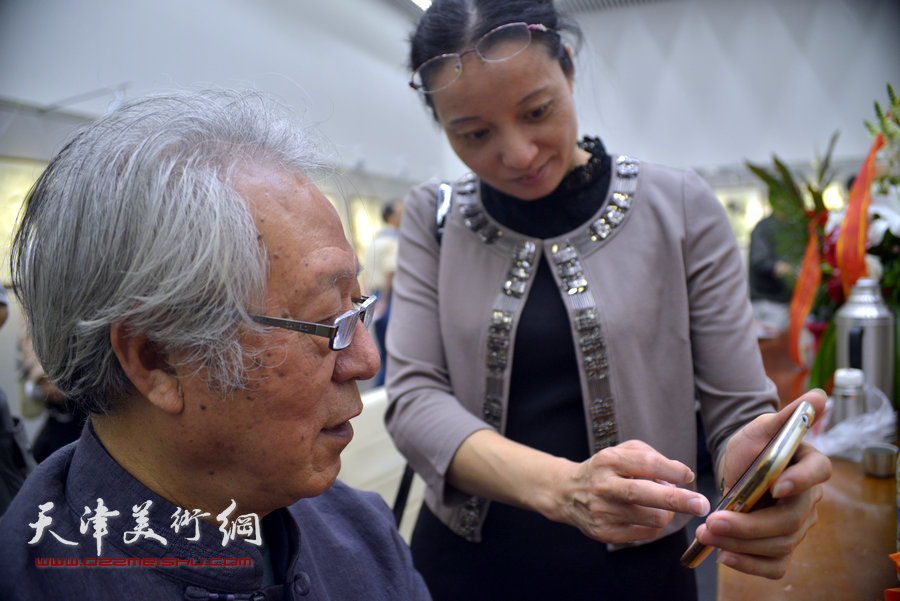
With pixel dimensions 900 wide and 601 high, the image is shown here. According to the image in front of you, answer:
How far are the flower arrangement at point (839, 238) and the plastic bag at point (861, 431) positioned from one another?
200mm

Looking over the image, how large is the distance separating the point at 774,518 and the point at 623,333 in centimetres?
47

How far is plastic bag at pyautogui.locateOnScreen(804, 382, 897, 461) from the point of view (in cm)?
158

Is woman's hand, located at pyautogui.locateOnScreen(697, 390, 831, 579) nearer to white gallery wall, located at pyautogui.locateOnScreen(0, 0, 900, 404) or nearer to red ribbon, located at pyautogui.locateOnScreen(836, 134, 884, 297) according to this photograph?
red ribbon, located at pyautogui.locateOnScreen(836, 134, 884, 297)

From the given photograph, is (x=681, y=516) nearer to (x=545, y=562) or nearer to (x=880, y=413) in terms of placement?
(x=545, y=562)

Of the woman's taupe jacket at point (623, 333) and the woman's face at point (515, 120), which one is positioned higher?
the woman's face at point (515, 120)

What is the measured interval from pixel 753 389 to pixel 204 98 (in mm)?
1026

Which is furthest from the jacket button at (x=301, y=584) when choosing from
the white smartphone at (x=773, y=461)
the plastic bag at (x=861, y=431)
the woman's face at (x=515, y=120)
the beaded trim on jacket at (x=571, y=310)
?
the plastic bag at (x=861, y=431)

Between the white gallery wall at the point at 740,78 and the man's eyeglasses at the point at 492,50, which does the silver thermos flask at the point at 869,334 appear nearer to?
the man's eyeglasses at the point at 492,50

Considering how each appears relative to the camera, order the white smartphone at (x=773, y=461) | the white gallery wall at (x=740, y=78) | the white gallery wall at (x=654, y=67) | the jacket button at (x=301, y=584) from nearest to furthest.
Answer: the white smartphone at (x=773, y=461) → the jacket button at (x=301, y=584) → the white gallery wall at (x=654, y=67) → the white gallery wall at (x=740, y=78)

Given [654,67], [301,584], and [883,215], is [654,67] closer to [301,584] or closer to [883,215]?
[883,215]

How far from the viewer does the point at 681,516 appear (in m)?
1.17

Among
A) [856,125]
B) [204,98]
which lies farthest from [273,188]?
[856,125]

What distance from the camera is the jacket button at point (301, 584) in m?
0.88

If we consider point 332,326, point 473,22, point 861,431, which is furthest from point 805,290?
point 332,326
